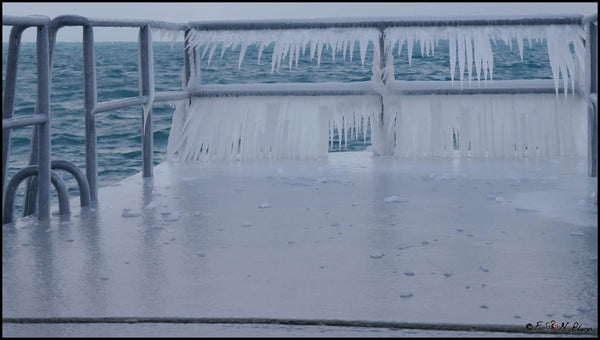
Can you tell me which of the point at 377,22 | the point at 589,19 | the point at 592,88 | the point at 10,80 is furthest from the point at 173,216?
the point at 589,19

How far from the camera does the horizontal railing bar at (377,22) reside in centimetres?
561

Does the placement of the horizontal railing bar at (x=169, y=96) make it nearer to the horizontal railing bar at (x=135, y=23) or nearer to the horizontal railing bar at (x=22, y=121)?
the horizontal railing bar at (x=135, y=23)

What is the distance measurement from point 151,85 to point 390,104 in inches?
67.4

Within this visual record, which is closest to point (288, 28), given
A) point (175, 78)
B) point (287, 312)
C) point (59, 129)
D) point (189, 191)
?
point (189, 191)

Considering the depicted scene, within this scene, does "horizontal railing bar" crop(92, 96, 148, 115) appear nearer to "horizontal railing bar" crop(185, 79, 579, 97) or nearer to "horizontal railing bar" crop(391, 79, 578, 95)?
"horizontal railing bar" crop(185, 79, 579, 97)

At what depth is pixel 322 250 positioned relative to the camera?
3.30 m

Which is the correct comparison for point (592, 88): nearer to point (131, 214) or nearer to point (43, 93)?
point (131, 214)

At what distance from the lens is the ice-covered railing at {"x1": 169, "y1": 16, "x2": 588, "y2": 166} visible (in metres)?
5.77

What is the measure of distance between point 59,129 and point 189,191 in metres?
14.3

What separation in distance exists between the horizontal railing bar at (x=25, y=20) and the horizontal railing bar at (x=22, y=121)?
380mm

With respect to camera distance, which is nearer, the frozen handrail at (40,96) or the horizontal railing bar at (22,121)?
the horizontal railing bar at (22,121)

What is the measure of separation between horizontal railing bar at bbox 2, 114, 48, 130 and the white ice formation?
2.14m

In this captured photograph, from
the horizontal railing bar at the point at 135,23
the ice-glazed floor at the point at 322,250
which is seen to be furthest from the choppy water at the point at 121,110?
the ice-glazed floor at the point at 322,250

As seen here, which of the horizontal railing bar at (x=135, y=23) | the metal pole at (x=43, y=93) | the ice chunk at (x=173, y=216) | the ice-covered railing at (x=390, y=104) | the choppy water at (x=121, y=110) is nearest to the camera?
the metal pole at (x=43, y=93)
